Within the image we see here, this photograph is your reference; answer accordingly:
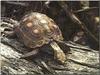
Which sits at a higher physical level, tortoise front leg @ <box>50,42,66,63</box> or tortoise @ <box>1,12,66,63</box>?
tortoise @ <box>1,12,66,63</box>

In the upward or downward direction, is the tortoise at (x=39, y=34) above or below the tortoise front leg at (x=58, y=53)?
above

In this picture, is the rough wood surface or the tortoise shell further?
the tortoise shell

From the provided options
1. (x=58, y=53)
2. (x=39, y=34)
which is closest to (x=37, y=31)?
(x=39, y=34)

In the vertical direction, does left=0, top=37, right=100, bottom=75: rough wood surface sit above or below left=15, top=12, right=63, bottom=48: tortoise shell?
below

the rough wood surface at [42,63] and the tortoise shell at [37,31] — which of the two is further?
the tortoise shell at [37,31]

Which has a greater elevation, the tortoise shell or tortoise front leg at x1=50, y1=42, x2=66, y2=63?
the tortoise shell

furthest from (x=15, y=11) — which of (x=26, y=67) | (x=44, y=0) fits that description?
(x=26, y=67)

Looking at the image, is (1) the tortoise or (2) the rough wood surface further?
(1) the tortoise
